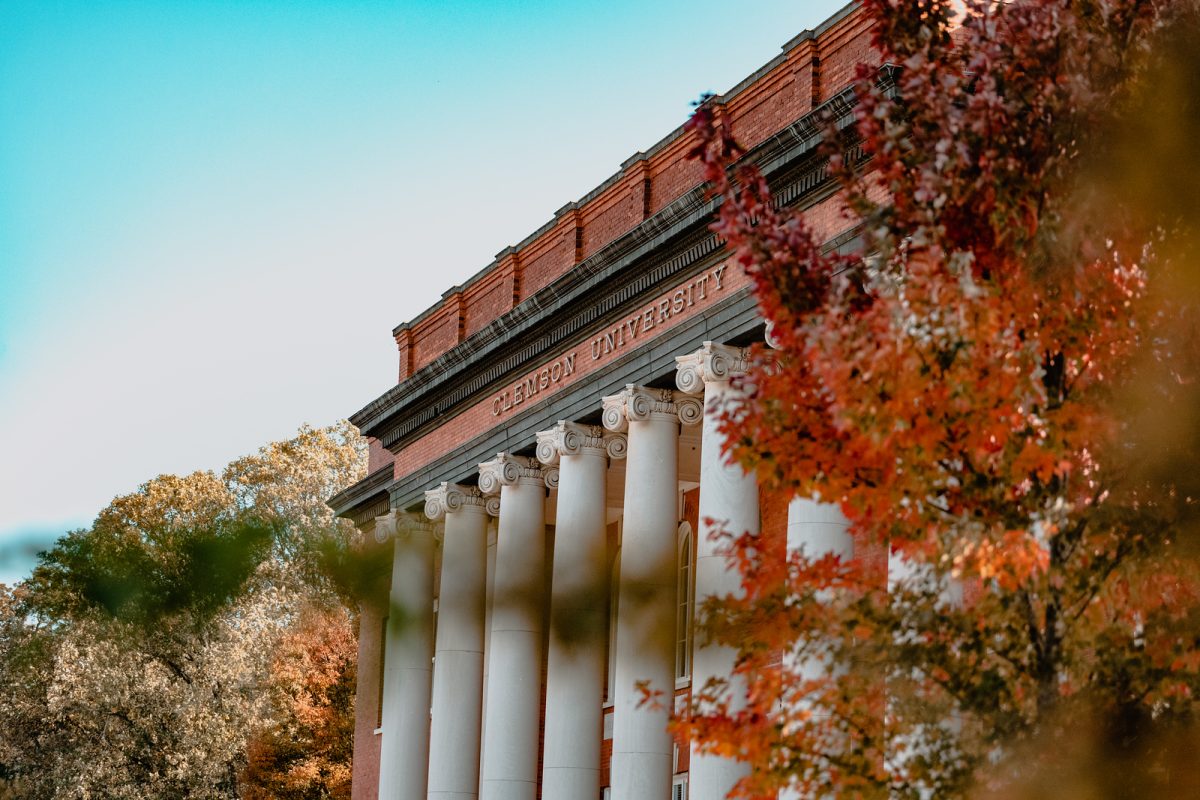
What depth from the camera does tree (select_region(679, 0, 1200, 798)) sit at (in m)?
11.3

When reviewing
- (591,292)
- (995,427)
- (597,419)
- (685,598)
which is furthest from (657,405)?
(995,427)

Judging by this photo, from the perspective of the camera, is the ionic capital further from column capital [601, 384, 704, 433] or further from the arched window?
column capital [601, 384, 704, 433]

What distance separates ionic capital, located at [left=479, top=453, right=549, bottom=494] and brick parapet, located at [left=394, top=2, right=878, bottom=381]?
3.92 meters

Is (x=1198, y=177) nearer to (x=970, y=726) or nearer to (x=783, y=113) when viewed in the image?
(x=970, y=726)

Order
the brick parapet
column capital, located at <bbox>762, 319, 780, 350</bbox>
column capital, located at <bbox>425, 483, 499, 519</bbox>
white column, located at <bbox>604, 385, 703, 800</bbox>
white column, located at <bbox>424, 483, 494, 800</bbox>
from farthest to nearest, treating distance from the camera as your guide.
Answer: column capital, located at <bbox>425, 483, 499, 519</bbox>, white column, located at <bbox>424, 483, 494, 800</bbox>, white column, located at <bbox>604, 385, 703, 800</bbox>, the brick parapet, column capital, located at <bbox>762, 319, 780, 350</bbox>

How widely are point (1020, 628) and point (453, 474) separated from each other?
29332 mm

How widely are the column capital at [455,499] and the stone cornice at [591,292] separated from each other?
2.25m

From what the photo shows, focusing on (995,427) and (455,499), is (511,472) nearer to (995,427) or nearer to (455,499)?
(455,499)

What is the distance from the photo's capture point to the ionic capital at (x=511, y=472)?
3766 cm

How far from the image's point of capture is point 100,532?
2.76 m

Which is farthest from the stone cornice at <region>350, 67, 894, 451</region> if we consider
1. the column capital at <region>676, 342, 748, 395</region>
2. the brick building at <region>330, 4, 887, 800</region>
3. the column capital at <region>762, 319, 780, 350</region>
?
the column capital at <region>762, 319, 780, 350</region>

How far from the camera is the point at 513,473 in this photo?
37688 mm

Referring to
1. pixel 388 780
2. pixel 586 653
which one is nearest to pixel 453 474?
pixel 388 780

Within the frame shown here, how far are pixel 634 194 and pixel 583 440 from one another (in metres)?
5.57
